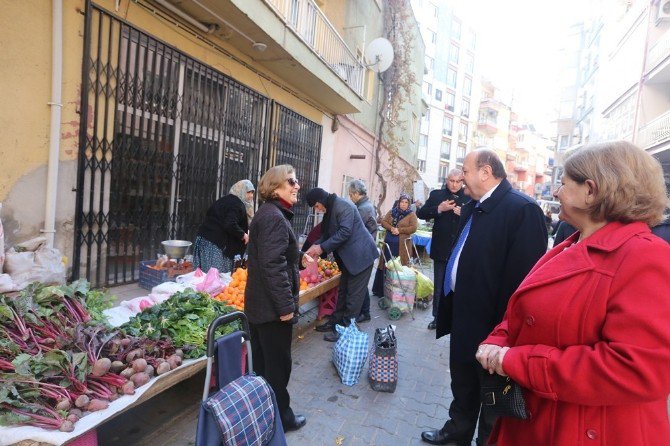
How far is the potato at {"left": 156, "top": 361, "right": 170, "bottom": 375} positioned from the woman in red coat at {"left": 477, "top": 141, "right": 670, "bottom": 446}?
2.00 m

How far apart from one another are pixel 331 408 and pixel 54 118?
431 centimetres

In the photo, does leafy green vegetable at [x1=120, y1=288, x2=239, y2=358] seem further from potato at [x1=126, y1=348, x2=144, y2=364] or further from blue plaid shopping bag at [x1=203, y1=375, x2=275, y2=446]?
blue plaid shopping bag at [x1=203, y1=375, x2=275, y2=446]

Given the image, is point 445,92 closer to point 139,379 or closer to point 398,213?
point 398,213

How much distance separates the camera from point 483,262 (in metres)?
2.60

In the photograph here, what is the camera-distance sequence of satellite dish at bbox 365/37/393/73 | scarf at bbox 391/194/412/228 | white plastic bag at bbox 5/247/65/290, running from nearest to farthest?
1. white plastic bag at bbox 5/247/65/290
2. scarf at bbox 391/194/412/228
3. satellite dish at bbox 365/37/393/73

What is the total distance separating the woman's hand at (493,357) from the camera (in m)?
1.49

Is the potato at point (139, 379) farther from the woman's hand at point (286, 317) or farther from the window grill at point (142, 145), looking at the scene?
the window grill at point (142, 145)

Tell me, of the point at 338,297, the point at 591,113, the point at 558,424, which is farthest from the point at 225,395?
the point at 591,113

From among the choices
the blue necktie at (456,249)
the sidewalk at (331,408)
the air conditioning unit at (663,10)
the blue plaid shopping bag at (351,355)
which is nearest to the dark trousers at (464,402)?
the sidewalk at (331,408)

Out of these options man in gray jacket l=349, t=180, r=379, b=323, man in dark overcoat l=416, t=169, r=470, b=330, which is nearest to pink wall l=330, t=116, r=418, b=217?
man in gray jacket l=349, t=180, r=379, b=323

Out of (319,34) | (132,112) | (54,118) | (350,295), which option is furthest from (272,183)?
(319,34)

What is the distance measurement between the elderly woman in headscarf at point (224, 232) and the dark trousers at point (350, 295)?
151 cm

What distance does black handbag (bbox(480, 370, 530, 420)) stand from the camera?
1.47 meters

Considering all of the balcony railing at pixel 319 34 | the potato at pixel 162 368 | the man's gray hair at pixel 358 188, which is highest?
the balcony railing at pixel 319 34
